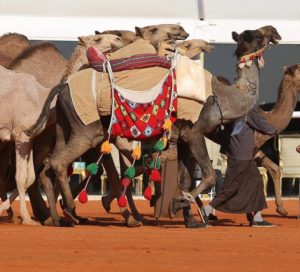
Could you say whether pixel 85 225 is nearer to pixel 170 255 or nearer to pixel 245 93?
pixel 245 93

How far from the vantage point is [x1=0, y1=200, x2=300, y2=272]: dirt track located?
8836mm

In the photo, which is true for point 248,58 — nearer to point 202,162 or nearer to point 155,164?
point 202,162

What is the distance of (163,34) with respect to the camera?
14.5 metres

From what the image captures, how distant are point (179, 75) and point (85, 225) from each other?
207cm

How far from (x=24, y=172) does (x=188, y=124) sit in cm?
195

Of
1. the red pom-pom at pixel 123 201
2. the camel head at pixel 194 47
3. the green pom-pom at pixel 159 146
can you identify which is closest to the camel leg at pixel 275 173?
the camel head at pixel 194 47

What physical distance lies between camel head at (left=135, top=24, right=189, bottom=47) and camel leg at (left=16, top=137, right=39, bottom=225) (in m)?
2.01

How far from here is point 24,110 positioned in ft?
44.6

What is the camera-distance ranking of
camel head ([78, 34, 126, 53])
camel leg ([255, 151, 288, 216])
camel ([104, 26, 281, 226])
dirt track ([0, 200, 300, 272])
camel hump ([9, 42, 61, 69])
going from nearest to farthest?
dirt track ([0, 200, 300, 272]) < camel ([104, 26, 281, 226]) < camel head ([78, 34, 126, 53]) < camel hump ([9, 42, 61, 69]) < camel leg ([255, 151, 288, 216])

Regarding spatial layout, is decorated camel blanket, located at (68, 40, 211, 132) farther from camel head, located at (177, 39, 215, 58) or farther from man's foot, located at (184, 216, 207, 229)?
camel head, located at (177, 39, 215, 58)

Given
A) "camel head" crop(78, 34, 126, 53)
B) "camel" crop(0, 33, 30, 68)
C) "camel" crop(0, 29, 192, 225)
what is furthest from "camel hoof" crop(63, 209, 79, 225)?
"camel" crop(0, 33, 30, 68)

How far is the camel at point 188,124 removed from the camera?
13.0m

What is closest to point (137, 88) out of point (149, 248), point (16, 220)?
point (16, 220)

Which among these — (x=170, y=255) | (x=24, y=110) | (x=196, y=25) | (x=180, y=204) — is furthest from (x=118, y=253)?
(x=196, y=25)
